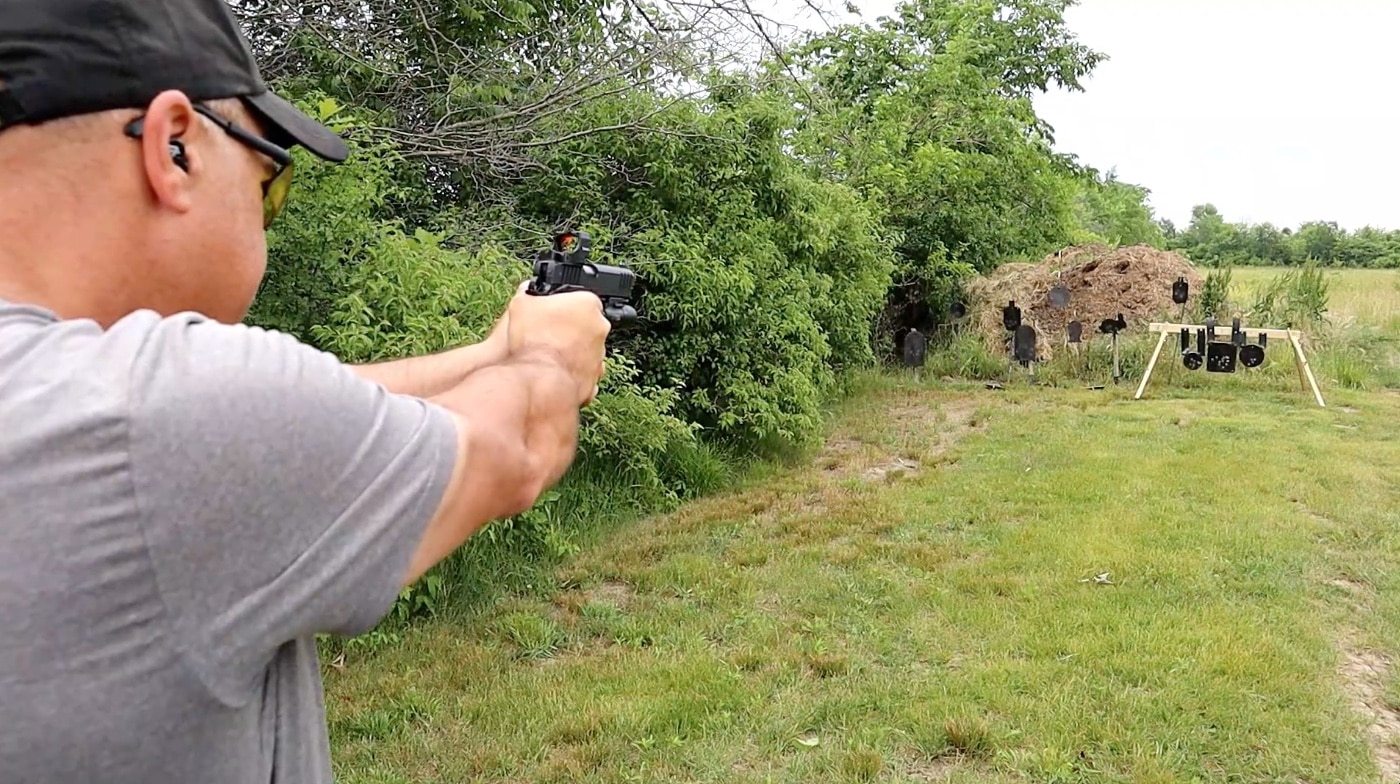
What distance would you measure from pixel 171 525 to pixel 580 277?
83 cm

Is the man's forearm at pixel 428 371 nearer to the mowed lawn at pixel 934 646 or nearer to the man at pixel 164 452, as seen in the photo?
the man at pixel 164 452

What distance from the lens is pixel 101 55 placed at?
893 millimetres

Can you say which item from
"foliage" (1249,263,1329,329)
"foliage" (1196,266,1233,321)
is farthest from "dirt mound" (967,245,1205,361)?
"foliage" (1249,263,1329,329)

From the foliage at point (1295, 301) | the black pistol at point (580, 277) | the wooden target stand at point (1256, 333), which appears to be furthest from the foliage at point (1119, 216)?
the black pistol at point (580, 277)

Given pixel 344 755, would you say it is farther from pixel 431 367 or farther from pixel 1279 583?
pixel 1279 583

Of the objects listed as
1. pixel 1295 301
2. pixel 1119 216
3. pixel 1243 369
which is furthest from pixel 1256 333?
pixel 1119 216

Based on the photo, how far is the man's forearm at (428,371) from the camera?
1.41 m

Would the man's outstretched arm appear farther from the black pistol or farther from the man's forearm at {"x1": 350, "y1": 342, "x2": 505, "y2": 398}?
the black pistol

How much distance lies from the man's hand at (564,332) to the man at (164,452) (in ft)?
0.60

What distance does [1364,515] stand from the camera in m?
6.81

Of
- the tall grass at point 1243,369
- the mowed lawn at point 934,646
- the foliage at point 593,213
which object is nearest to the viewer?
the mowed lawn at point 934,646

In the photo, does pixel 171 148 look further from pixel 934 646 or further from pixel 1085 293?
pixel 1085 293

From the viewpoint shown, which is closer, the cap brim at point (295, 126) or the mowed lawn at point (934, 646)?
the cap brim at point (295, 126)

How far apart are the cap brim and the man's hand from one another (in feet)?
0.94
